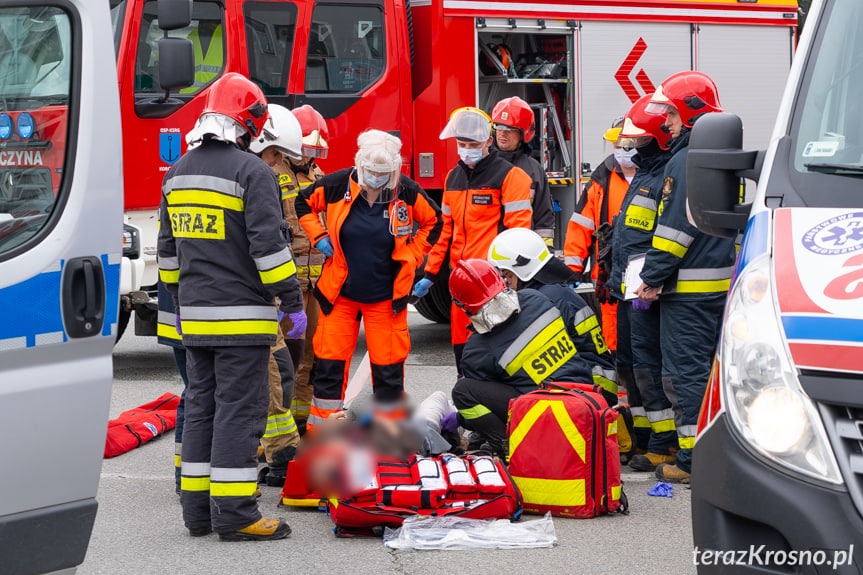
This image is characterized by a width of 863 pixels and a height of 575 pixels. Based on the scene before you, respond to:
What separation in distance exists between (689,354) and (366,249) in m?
1.86

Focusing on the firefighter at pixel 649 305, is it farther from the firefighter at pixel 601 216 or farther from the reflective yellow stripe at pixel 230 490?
the reflective yellow stripe at pixel 230 490

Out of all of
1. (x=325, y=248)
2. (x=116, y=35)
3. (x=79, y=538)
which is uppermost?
(x=116, y=35)

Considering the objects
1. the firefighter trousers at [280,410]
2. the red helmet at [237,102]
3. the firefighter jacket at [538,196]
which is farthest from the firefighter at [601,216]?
the red helmet at [237,102]

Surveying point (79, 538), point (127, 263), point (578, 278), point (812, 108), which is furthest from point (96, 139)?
point (127, 263)

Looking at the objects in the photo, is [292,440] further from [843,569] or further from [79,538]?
[843,569]

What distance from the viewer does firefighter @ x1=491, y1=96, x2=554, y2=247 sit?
7.70m

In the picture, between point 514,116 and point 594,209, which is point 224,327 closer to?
point 594,209

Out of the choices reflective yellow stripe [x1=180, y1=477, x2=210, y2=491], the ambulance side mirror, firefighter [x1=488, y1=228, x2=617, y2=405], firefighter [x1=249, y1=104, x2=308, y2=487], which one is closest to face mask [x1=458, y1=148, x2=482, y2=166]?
firefighter [x1=488, y1=228, x2=617, y2=405]

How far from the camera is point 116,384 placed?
8398 mm

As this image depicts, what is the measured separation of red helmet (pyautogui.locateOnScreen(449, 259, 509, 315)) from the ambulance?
2312mm

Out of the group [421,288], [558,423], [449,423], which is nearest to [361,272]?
[421,288]

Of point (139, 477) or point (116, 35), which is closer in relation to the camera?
point (139, 477)

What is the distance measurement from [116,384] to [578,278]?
12.2 feet

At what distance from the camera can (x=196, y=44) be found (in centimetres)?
864
